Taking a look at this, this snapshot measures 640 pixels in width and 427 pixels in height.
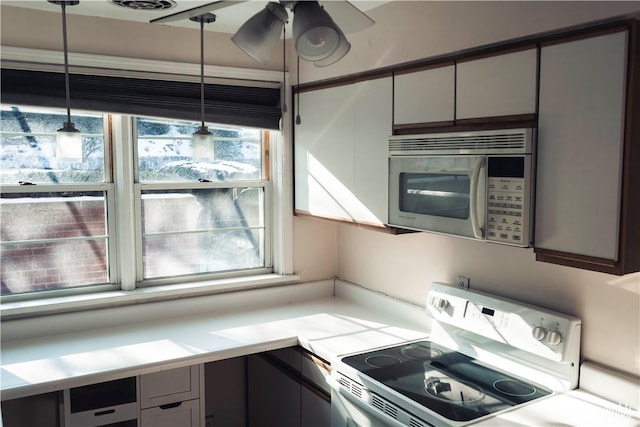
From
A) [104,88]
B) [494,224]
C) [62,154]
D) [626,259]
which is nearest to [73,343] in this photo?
[62,154]

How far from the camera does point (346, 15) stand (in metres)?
1.60

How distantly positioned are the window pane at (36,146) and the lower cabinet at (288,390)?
136cm

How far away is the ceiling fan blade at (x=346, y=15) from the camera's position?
155 cm

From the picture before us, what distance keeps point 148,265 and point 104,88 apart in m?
0.94

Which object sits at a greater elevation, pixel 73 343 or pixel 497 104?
pixel 497 104

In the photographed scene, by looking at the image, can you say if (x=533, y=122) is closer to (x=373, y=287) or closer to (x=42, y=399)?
(x=373, y=287)

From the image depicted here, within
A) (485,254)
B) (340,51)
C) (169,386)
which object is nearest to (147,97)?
(169,386)

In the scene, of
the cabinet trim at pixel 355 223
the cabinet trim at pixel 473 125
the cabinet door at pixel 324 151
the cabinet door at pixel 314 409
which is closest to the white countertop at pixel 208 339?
the cabinet door at pixel 314 409

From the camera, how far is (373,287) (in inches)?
126

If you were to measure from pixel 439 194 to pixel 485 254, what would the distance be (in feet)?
1.45

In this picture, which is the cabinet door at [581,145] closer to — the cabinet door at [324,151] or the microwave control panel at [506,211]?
the microwave control panel at [506,211]

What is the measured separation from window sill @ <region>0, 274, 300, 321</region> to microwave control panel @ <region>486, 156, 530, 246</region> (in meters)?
1.61

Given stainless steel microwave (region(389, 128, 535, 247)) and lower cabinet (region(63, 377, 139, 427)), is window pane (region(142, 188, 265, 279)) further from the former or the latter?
stainless steel microwave (region(389, 128, 535, 247))

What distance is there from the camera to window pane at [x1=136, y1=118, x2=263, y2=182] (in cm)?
298
